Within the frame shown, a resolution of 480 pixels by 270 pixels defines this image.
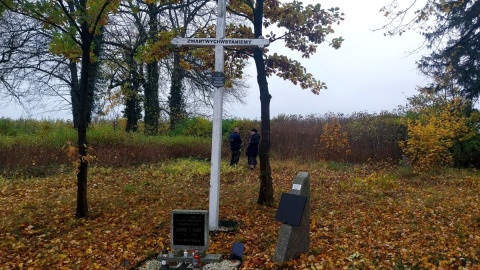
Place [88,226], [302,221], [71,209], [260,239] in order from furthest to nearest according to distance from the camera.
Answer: [71,209], [88,226], [260,239], [302,221]

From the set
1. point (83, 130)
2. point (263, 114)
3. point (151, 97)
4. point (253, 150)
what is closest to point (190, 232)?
point (83, 130)

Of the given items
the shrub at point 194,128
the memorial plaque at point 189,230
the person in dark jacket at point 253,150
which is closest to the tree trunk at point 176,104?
the shrub at point 194,128

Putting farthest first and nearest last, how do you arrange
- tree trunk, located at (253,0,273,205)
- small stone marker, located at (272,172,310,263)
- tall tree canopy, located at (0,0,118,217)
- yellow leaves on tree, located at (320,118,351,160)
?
yellow leaves on tree, located at (320,118,351,160), tree trunk, located at (253,0,273,205), tall tree canopy, located at (0,0,118,217), small stone marker, located at (272,172,310,263)

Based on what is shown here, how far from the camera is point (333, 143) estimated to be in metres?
19.2

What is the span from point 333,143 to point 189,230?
1387cm

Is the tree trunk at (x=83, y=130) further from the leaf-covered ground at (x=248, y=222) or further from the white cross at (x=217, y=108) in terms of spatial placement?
the white cross at (x=217, y=108)

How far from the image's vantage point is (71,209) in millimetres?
9289

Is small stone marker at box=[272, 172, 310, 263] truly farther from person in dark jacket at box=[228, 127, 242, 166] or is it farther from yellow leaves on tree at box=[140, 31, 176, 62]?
person in dark jacket at box=[228, 127, 242, 166]

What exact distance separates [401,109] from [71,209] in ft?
58.4

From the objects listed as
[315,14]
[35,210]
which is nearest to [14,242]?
[35,210]

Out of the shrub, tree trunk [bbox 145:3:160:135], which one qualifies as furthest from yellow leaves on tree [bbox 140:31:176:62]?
the shrub

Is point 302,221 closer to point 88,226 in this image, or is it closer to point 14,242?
point 88,226

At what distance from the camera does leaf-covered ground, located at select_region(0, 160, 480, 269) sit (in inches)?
254

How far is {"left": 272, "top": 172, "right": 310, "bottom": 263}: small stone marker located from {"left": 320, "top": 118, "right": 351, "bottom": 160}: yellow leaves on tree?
42.9 ft
